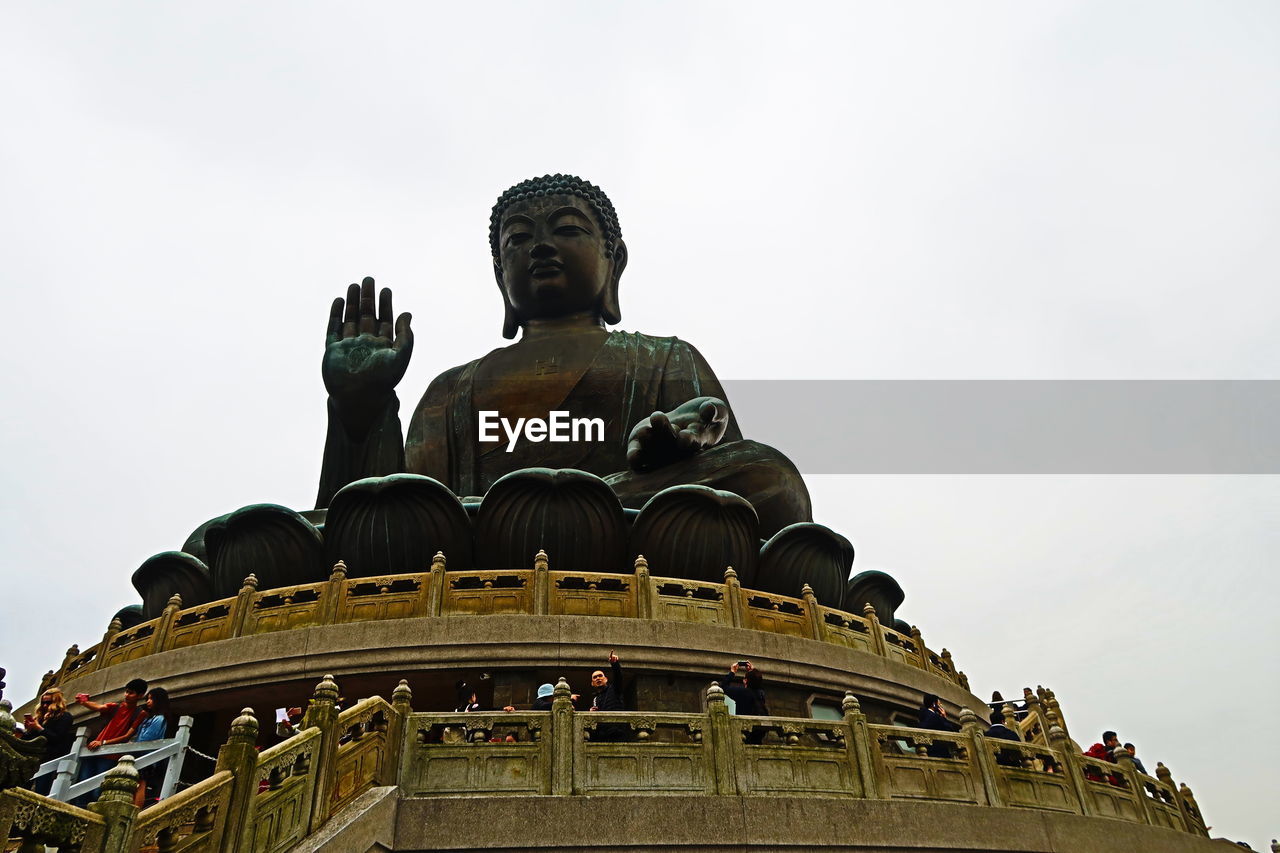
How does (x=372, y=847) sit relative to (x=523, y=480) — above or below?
below

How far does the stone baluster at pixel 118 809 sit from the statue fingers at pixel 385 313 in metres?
9.37

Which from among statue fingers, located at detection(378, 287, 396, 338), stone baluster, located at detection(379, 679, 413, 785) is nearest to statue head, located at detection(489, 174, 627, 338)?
statue fingers, located at detection(378, 287, 396, 338)

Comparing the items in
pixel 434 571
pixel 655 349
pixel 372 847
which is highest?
pixel 655 349

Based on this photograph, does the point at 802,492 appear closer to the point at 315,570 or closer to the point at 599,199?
the point at 315,570

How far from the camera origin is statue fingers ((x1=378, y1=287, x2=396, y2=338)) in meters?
12.5

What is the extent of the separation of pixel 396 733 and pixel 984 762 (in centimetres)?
356

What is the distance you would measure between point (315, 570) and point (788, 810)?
19.6 feet

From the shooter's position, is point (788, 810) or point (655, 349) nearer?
point (788, 810)

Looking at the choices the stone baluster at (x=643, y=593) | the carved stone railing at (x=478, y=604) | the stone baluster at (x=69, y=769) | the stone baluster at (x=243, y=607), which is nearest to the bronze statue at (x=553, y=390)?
the carved stone railing at (x=478, y=604)

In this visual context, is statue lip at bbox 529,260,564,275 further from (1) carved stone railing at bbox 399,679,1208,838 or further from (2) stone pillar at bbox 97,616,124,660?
(1) carved stone railing at bbox 399,679,1208,838

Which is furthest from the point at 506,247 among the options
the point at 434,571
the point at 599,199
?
the point at 434,571

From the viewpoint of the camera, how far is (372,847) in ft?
16.1

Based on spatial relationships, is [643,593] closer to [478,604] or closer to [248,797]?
[478,604]

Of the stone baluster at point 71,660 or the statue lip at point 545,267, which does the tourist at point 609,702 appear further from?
the statue lip at point 545,267
